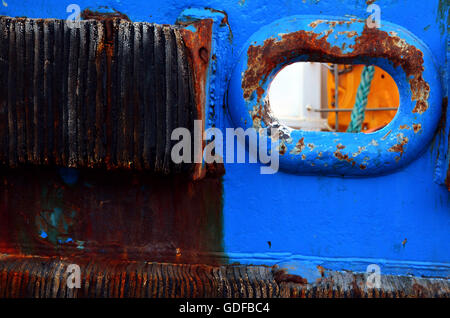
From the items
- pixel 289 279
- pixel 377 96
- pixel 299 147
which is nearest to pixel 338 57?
pixel 299 147

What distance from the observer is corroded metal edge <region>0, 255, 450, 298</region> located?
3.93 feet

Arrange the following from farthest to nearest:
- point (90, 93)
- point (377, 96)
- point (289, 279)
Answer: point (377, 96) → point (289, 279) → point (90, 93)

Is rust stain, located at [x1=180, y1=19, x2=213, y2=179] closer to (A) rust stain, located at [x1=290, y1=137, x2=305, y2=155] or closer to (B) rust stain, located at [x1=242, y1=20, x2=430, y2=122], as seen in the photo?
(B) rust stain, located at [x1=242, y1=20, x2=430, y2=122]

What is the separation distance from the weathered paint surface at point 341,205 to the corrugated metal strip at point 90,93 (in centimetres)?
17

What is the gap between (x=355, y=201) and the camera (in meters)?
1.32

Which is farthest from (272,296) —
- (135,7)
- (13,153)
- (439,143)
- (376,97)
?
(376,97)

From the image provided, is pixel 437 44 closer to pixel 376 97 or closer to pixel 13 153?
pixel 13 153

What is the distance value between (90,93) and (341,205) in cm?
72

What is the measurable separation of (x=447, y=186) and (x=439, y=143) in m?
0.13

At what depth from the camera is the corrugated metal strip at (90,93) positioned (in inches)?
45.2

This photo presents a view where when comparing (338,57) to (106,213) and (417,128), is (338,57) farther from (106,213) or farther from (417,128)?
(106,213)

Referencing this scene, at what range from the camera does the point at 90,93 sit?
3.77ft

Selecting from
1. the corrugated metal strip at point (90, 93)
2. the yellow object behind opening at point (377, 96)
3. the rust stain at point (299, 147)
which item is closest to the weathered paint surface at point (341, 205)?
the rust stain at point (299, 147)

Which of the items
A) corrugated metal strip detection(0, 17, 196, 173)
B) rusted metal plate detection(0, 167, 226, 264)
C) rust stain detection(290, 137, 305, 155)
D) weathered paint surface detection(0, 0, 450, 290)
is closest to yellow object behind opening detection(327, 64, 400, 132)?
weathered paint surface detection(0, 0, 450, 290)
